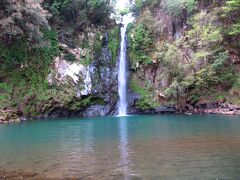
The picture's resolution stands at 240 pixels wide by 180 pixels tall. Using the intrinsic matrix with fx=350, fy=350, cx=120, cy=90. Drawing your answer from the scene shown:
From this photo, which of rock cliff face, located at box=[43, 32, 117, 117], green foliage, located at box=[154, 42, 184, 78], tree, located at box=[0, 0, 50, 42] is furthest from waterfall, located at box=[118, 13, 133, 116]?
tree, located at box=[0, 0, 50, 42]

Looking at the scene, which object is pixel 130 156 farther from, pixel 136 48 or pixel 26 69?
pixel 136 48

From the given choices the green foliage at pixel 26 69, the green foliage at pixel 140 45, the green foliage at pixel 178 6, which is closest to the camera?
the green foliage at pixel 26 69

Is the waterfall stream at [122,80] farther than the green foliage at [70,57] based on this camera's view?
Yes

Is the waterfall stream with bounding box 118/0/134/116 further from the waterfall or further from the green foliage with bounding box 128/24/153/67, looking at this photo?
the green foliage with bounding box 128/24/153/67

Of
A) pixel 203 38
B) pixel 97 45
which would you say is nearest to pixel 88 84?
pixel 97 45

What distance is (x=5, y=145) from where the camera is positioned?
17547 mm

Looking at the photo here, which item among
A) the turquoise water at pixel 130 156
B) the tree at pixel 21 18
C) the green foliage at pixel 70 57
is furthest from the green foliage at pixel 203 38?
the turquoise water at pixel 130 156

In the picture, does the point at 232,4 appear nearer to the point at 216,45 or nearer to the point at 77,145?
the point at 216,45

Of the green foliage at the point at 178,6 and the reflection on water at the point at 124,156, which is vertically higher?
the green foliage at the point at 178,6

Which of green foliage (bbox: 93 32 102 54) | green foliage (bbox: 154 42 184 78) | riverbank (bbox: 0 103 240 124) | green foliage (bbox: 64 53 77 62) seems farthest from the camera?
green foliage (bbox: 93 32 102 54)

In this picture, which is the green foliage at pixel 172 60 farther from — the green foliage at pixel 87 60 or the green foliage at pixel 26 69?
the green foliage at pixel 26 69

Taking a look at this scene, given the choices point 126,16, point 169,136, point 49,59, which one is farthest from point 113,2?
point 169,136

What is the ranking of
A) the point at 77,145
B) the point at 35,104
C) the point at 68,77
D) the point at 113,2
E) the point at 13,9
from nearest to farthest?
the point at 77,145, the point at 13,9, the point at 35,104, the point at 68,77, the point at 113,2

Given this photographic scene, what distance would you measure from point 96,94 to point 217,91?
13417 millimetres
